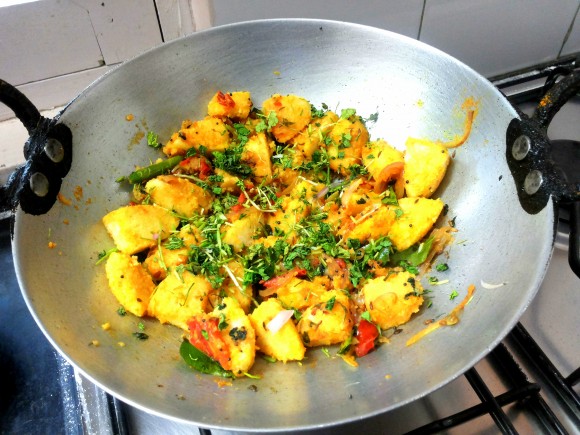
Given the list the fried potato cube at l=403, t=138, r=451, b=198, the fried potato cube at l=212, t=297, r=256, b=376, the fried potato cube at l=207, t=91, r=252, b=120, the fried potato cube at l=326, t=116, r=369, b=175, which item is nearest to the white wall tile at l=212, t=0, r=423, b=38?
the fried potato cube at l=207, t=91, r=252, b=120

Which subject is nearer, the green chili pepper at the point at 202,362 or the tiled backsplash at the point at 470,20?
the green chili pepper at the point at 202,362

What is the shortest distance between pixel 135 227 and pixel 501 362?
0.84 metres

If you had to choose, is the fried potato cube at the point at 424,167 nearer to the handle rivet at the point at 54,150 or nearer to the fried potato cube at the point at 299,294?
the fried potato cube at the point at 299,294

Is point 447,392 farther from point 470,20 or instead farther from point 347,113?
point 470,20

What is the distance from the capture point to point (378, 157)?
1200mm

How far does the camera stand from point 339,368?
926 mm

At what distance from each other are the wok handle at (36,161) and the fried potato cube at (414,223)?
73 cm

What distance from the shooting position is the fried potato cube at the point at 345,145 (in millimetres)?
1236

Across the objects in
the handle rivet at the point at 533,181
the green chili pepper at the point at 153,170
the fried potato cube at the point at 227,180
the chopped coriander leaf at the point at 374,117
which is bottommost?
the fried potato cube at the point at 227,180

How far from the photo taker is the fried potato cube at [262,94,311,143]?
124 cm

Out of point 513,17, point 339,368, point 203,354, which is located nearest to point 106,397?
point 203,354

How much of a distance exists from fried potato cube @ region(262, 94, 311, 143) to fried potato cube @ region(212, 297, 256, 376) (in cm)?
50

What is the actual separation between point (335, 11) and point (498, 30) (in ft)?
1.92

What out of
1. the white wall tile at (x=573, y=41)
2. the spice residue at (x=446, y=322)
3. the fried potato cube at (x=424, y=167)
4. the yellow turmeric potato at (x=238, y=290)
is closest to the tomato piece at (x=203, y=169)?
the yellow turmeric potato at (x=238, y=290)
